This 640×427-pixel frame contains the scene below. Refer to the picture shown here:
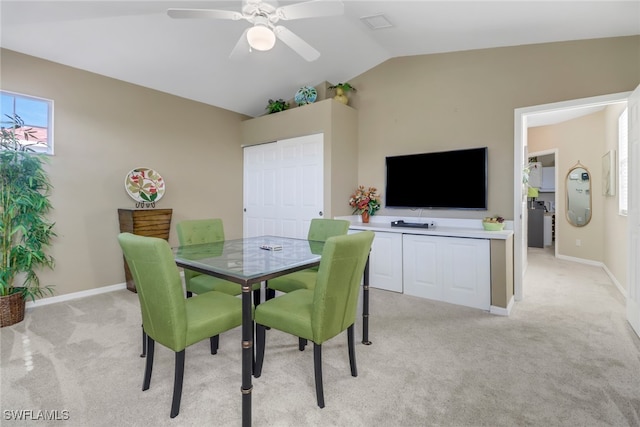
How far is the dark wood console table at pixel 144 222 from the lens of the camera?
371cm

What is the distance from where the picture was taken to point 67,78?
359cm

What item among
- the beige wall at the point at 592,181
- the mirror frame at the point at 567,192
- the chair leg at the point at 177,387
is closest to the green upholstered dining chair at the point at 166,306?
the chair leg at the point at 177,387

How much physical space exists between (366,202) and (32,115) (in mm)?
4099

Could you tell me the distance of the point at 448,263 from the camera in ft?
11.4

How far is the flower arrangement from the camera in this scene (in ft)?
14.9

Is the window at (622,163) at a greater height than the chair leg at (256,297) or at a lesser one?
greater

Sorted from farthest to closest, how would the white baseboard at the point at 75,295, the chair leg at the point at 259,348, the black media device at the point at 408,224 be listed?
the black media device at the point at 408,224
the white baseboard at the point at 75,295
the chair leg at the point at 259,348

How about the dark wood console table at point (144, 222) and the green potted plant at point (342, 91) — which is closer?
the dark wood console table at point (144, 222)

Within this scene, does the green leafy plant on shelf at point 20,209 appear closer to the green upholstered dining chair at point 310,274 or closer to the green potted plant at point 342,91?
the green upholstered dining chair at point 310,274

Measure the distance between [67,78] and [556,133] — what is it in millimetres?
7795

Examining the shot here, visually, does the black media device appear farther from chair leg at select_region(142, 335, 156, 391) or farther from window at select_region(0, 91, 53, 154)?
window at select_region(0, 91, 53, 154)

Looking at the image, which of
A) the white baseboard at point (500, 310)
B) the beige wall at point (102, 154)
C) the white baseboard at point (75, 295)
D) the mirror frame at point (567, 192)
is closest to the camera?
the white baseboard at point (500, 310)

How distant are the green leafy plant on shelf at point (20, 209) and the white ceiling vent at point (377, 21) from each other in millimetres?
3672

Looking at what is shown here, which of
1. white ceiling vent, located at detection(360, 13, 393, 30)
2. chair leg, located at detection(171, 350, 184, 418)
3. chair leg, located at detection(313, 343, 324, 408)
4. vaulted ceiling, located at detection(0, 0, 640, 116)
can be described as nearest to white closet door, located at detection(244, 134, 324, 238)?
vaulted ceiling, located at detection(0, 0, 640, 116)
